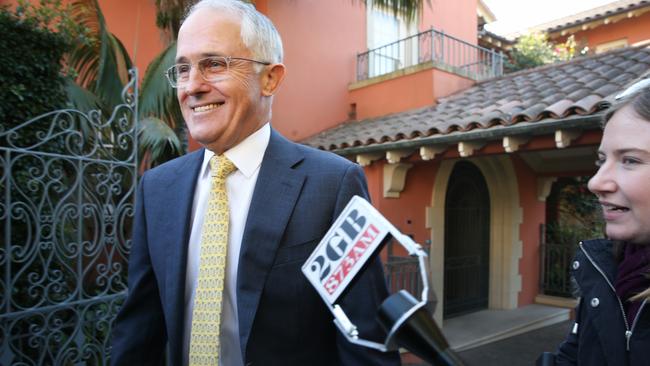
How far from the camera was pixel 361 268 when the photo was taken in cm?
73

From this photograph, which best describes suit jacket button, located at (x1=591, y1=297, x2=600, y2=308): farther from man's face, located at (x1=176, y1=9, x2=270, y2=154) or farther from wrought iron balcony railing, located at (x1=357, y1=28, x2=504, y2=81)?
wrought iron balcony railing, located at (x1=357, y1=28, x2=504, y2=81)

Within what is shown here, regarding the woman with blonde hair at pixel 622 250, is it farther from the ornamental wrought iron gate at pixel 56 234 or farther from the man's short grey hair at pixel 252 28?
the ornamental wrought iron gate at pixel 56 234

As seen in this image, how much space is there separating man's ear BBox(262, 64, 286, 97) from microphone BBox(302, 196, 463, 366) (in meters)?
0.82

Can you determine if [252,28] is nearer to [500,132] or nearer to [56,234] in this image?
[56,234]

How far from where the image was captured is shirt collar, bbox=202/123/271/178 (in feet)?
4.89

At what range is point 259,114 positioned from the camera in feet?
4.88

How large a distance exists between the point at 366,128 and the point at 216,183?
5419mm

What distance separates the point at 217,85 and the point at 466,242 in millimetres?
6898

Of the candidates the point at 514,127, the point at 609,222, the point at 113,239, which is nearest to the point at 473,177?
the point at 514,127

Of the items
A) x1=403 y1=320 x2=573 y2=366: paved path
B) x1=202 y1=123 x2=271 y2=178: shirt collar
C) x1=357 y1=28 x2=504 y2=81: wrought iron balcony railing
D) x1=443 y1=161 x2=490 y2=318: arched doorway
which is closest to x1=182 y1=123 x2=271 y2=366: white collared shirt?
x1=202 y1=123 x2=271 y2=178: shirt collar

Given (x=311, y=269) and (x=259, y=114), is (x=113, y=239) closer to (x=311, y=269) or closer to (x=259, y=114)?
(x=259, y=114)

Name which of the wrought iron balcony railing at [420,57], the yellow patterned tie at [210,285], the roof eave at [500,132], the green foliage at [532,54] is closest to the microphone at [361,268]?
the yellow patterned tie at [210,285]

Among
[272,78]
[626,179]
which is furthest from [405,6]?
[626,179]

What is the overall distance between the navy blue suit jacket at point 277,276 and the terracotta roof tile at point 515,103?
3.54 m
